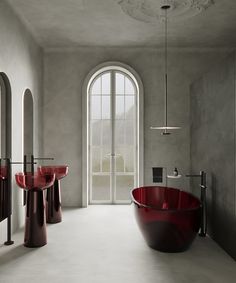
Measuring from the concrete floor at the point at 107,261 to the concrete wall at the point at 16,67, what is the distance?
55 cm

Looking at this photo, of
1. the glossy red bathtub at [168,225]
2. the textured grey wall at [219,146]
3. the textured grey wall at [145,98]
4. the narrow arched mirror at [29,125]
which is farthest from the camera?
the textured grey wall at [145,98]

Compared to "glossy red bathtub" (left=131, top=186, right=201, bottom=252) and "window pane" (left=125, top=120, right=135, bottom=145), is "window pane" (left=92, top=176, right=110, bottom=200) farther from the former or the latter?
"glossy red bathtub" (left=131, top=186, right=201, bottom=252)

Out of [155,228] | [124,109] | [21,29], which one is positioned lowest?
[155,228]

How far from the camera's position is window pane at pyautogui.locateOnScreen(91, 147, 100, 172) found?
5.45m

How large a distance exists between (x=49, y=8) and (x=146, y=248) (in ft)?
10.6

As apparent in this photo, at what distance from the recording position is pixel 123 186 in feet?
18.0

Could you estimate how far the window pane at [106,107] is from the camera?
545 cm

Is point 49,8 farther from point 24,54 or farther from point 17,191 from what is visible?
point 17,191

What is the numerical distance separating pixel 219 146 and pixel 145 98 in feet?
7.12

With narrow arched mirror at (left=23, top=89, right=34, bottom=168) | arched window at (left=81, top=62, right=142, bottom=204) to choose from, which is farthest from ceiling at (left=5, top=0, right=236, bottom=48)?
narrow arched mirror at (left=23, top=89, right=34, bottom=168)

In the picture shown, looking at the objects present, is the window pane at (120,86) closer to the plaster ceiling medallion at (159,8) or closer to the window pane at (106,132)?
the window pane at (106,132)

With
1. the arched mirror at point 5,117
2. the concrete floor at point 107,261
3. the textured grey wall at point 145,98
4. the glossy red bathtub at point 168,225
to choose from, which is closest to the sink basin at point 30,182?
the arched mirror at point 5,117

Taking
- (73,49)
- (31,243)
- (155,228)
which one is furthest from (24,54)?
(155,228)

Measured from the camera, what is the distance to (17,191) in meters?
3.89
